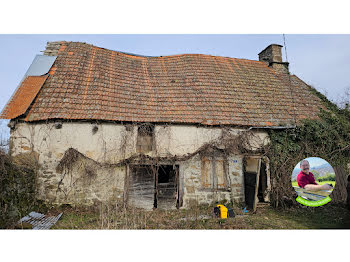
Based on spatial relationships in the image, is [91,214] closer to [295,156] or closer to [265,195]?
[265,195]

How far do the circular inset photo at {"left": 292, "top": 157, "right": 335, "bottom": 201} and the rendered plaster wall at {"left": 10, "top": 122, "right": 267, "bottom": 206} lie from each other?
244cm

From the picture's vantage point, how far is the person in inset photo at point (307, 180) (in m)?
5.95

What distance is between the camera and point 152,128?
307 inches

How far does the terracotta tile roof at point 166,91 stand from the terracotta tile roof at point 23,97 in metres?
0.22

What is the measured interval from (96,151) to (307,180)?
693cm

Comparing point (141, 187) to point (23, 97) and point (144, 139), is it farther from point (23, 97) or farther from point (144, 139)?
point (23, 97)

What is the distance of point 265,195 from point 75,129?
25.5 feet

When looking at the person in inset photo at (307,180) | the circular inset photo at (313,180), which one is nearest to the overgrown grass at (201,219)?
the circular inset photo at (313,180)

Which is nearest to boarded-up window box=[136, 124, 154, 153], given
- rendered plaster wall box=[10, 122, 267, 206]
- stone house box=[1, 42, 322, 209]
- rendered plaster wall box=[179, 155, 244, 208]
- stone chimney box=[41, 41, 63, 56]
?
stone house box=[1, 42, 322, 209]

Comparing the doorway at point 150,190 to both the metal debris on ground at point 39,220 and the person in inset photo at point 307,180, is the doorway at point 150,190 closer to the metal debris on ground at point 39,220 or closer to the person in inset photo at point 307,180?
the metal debris on ground at point 39,220

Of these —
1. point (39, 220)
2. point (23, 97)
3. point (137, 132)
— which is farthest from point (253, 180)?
point (23, 97)

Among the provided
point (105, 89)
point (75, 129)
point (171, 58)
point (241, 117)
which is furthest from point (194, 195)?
point (171, 58)

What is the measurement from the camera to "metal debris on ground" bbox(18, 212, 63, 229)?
5.57 meters

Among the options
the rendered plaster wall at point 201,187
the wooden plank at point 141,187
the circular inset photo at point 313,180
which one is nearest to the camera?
the circular inset photo at point 313,180
